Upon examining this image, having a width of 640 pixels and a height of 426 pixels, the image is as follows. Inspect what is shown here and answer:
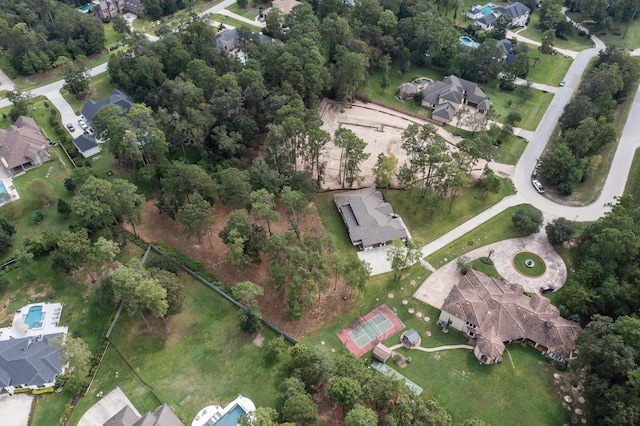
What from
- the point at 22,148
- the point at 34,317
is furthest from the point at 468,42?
the point at 34,317

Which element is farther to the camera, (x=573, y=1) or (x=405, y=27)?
(x=573, y=1)

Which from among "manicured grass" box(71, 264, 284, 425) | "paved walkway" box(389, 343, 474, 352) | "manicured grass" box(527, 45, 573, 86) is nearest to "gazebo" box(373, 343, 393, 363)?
"paved walkway" box(389, 343, 474, 352)

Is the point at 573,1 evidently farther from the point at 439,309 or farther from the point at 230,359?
the point at 230,359

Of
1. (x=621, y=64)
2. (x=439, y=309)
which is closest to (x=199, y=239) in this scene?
(x=439, y=309)

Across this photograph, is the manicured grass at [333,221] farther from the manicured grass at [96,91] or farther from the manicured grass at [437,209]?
the manicured grass at [96,91]

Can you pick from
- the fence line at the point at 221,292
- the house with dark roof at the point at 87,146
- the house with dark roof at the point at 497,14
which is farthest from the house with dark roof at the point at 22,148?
the house with dark roof at the point at 497,14

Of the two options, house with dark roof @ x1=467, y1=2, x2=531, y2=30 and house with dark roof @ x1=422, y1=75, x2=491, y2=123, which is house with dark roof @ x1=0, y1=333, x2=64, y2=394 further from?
house with dark roof @ x1=467, y1=2, x2=531, y2=30

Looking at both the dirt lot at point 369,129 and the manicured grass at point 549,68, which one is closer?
the dirt lot at point 369,129
